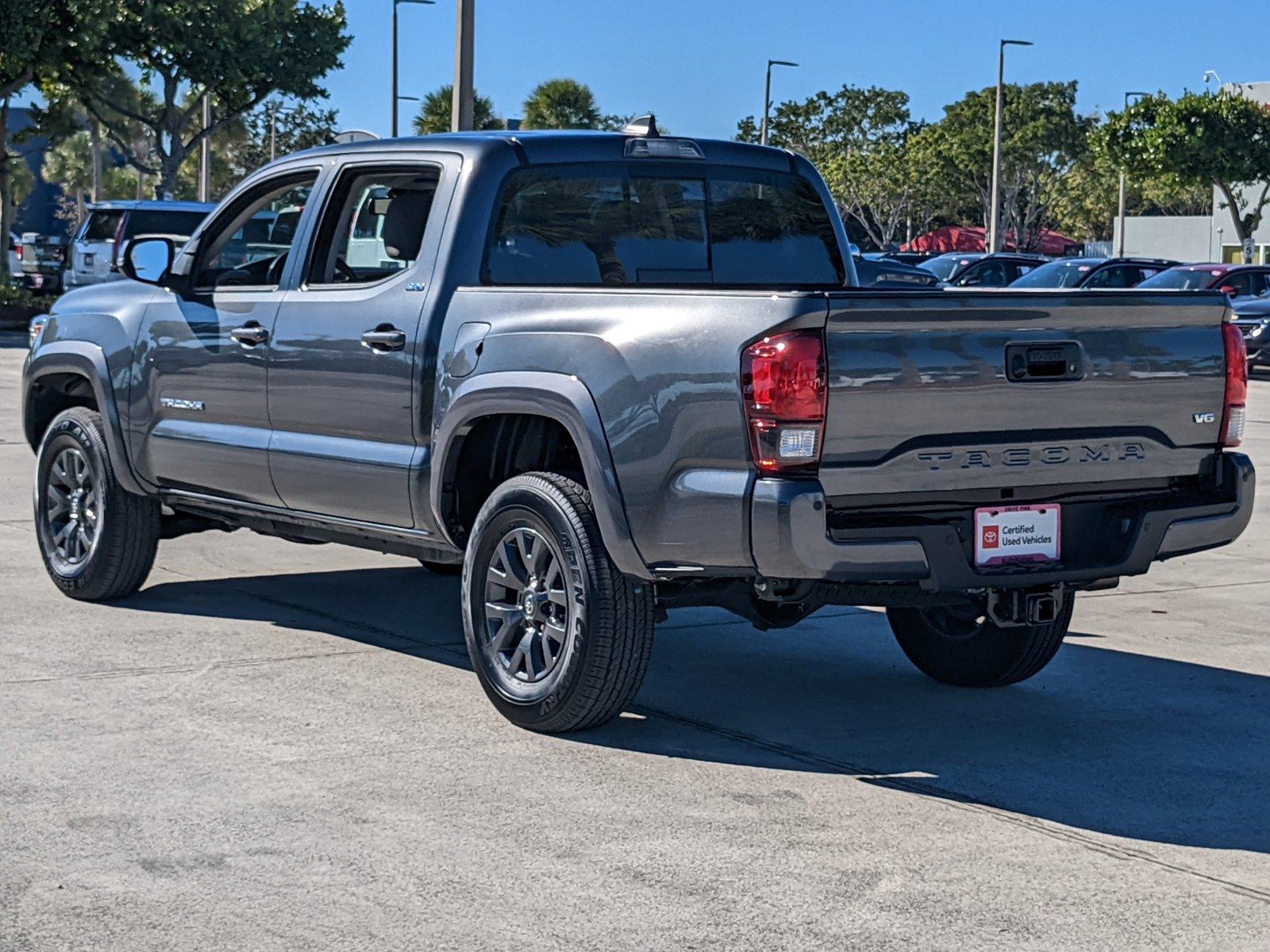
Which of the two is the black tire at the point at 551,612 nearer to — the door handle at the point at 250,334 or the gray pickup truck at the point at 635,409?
the gray pickup truck at the point at 635,409

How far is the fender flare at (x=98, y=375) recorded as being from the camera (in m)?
8.05

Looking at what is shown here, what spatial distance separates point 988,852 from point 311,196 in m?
3.81

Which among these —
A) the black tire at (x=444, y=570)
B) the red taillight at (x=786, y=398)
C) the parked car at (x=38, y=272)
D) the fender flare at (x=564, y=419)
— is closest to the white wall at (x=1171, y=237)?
the parked car at (x=38, y=272)

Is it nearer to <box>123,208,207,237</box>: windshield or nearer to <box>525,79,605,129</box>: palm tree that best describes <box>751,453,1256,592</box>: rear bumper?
<box>123,208,207,237</box>: windshield

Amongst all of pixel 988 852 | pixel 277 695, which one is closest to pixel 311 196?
pixel 277 695

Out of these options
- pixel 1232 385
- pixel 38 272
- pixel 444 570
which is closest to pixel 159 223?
pixel 38 272

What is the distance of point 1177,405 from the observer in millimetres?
6051

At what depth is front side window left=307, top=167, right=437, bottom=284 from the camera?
6875 mm

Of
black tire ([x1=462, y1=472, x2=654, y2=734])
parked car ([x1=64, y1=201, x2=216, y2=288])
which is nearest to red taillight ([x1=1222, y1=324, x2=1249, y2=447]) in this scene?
black tire ([x1=462, y1=472, x2=654, y2=734])

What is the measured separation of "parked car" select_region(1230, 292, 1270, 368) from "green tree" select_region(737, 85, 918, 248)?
5259 centimetres

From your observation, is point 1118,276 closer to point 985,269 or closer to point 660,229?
point 985,269

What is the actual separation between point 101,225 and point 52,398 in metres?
19.6

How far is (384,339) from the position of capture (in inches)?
262

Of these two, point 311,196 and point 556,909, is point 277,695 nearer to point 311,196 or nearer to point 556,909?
point 311,196
